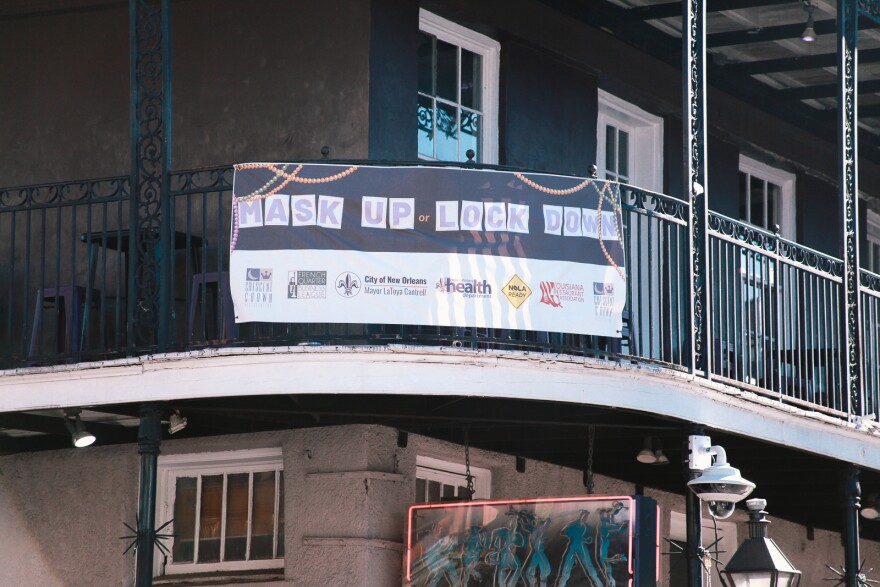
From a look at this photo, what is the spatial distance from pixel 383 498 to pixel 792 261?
3499 mm

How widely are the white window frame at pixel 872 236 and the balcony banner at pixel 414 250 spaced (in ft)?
28.9

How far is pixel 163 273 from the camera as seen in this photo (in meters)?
10.5

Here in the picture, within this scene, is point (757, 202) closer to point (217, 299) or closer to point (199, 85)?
point (199, 85)

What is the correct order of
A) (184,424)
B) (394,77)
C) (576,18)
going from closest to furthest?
(184,424) → (394,77) → (576,18)

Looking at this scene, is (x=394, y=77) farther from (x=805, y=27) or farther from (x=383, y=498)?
(x=805, y=27)

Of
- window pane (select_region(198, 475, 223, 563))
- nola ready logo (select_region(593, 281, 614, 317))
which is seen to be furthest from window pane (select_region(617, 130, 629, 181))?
window pane (select_region(198, 475, 223, 563))

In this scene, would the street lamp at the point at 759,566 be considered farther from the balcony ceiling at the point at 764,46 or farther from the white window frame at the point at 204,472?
the balcony ceiling at the point at 764,46

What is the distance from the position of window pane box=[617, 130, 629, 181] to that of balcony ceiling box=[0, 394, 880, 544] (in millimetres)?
2733

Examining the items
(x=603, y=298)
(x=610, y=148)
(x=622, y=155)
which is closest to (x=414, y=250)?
(x=603, y=298)

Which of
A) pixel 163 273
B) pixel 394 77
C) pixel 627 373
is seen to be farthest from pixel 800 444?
pixel 163 273

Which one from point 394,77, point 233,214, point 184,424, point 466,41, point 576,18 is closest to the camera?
point 233,214

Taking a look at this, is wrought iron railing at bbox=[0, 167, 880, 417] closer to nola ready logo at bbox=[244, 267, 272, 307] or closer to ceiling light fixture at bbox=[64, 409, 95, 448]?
nola ready logo at bbox=[244, 267, 272, 307]

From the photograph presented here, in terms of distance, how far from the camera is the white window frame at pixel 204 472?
39.4 ft

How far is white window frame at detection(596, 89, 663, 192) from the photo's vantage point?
14383mm
